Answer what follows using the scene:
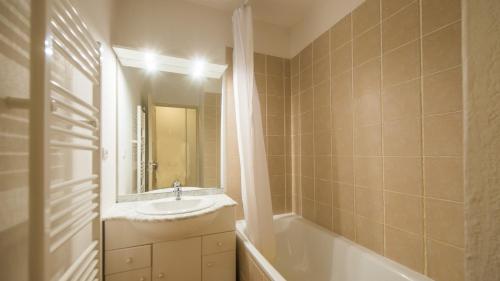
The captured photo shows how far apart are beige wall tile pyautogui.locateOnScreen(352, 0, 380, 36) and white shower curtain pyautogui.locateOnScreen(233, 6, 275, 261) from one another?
2.44 feet

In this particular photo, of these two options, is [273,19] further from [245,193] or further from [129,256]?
[129,256]

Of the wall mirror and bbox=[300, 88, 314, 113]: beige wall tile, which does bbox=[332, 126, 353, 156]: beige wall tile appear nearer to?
Result: bbox=[300, 88, 314, 113]: beige wall tile

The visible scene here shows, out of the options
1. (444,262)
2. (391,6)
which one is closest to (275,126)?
(391,6)

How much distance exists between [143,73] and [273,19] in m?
1.31

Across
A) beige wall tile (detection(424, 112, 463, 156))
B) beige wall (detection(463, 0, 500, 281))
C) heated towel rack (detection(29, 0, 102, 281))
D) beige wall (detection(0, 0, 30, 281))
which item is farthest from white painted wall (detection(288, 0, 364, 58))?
beige wall (detection(0, 0, 30, 281))

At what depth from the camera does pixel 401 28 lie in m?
1.08

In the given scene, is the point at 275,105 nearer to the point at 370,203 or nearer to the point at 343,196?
the point at 343,196

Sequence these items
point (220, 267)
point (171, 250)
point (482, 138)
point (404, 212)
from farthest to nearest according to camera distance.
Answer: point (220, 267), point (171, 250), point (404, 212), point (482, 138)

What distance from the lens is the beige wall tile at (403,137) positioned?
1018mm

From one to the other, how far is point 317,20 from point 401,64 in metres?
0.91

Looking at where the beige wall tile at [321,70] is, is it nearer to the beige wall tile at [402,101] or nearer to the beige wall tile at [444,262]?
the beige wall tile at [402,101]

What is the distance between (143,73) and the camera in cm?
157

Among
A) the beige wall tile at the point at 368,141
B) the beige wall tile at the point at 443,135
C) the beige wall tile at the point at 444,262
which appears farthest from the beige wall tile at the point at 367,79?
the beige wall tile at the point at 444,262

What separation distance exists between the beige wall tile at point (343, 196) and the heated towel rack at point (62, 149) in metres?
1.53
